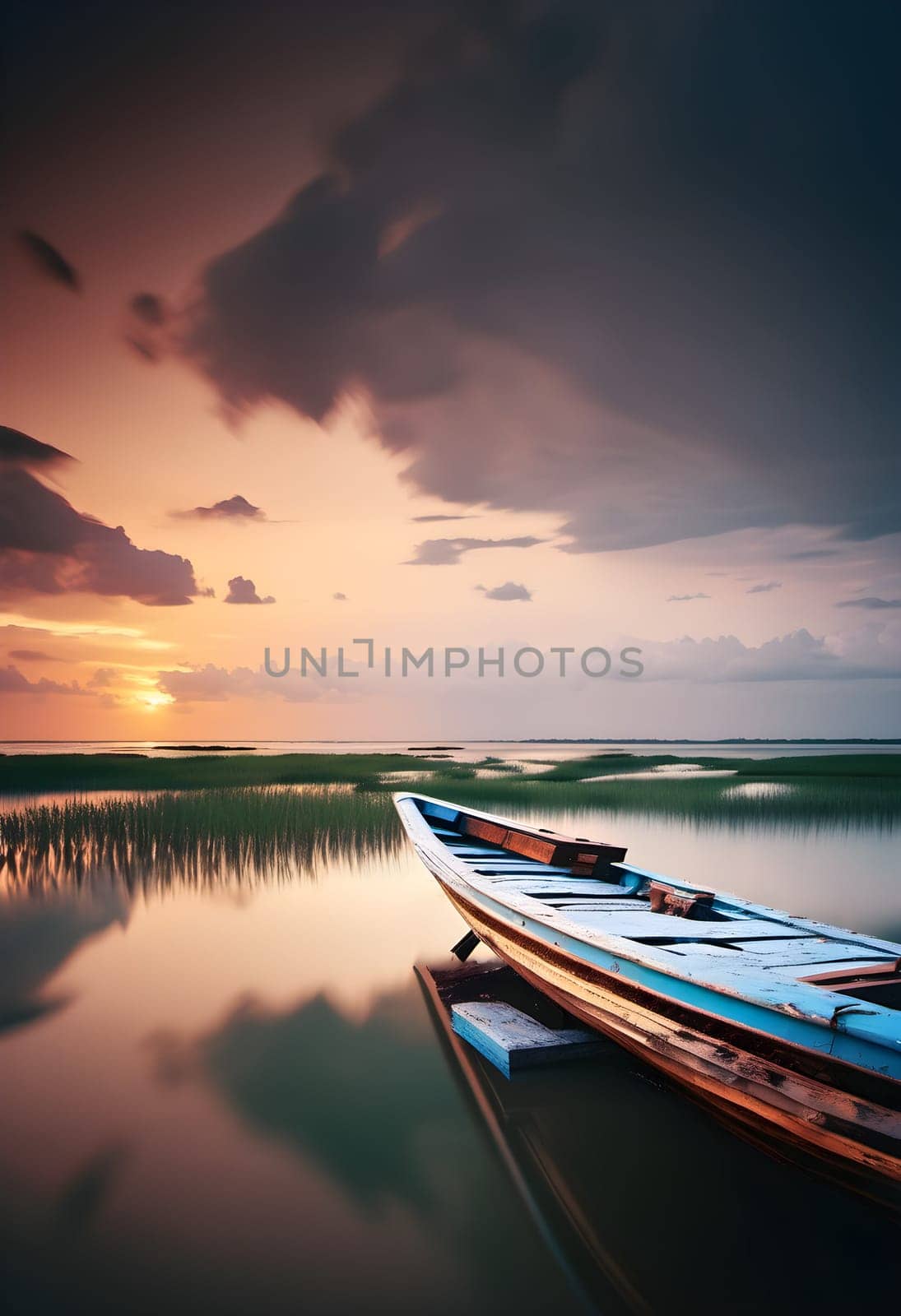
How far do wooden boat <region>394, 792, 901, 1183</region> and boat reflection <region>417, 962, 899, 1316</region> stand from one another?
22.0 inches

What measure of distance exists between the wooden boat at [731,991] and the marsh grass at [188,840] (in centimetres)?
584

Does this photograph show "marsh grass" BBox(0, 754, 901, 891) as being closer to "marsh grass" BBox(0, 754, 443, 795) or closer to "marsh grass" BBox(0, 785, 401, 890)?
"marsh grass" BBox(0, 785, 401, 890)

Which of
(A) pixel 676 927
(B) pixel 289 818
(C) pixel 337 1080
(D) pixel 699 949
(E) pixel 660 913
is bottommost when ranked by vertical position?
(C) pixel 337 1080

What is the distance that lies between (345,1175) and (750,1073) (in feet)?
7.33

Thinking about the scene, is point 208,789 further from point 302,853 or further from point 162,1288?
point 162,1288

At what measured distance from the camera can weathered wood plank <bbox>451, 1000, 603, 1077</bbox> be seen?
478cm

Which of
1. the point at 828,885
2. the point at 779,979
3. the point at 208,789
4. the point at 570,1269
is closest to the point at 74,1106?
the point at 570,1269

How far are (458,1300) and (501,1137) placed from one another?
3.97 feet

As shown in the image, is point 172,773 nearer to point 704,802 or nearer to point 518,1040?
point 704,802

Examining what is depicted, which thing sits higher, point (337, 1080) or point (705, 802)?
point (705, 802)

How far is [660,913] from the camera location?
5.67 metres

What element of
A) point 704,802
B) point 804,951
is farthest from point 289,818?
point 804,951

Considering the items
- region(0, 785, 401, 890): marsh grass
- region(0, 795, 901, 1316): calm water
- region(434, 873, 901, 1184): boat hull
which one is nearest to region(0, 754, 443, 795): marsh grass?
region(0, 785, 401, 890): marsh grass

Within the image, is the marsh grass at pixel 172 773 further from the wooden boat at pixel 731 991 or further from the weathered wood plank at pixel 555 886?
the wooden boat at pixel 731 991
